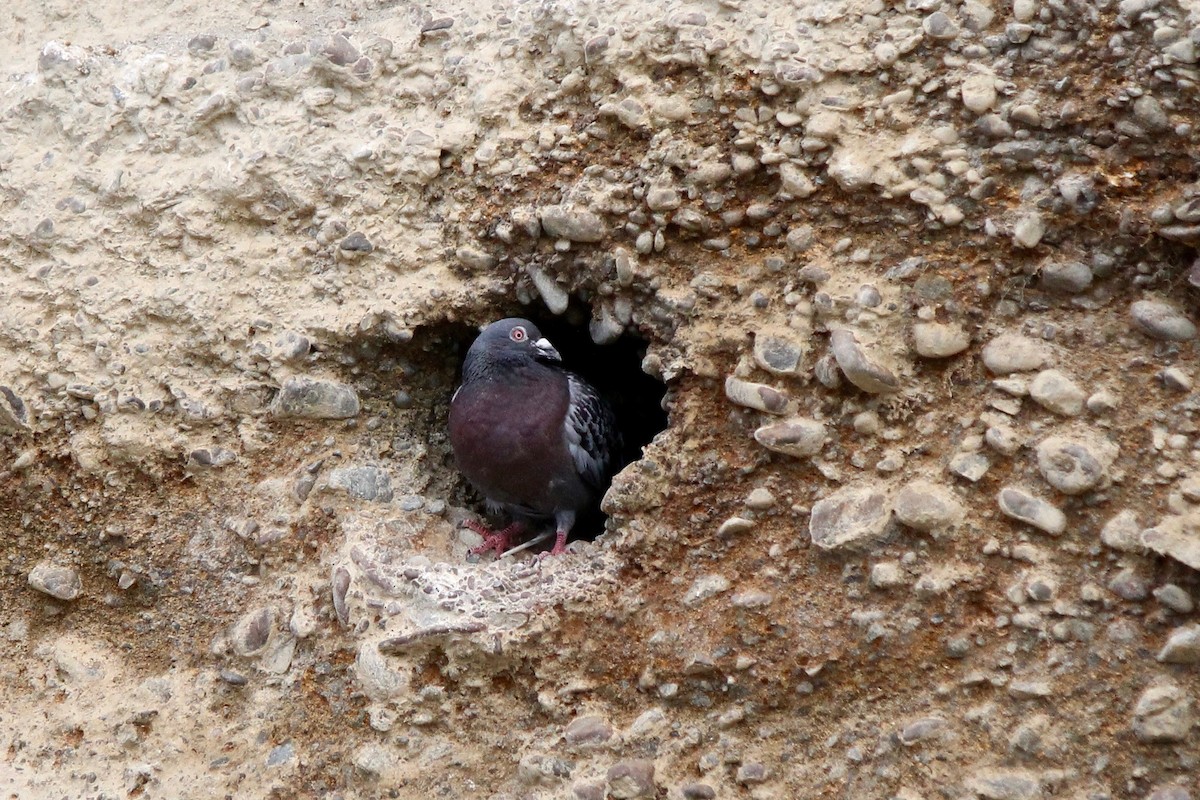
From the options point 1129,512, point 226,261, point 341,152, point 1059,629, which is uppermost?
point 341,152

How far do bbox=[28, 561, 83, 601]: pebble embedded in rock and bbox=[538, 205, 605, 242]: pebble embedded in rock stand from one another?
2.45 m

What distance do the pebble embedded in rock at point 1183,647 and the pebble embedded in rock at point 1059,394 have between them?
2.28 feet

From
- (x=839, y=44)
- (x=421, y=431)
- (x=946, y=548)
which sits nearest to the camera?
(x=946, y=548)

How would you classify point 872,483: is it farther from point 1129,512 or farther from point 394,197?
point 394,197

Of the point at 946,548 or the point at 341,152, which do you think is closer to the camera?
the point at 946,548

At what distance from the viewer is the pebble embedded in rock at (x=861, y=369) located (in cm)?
350

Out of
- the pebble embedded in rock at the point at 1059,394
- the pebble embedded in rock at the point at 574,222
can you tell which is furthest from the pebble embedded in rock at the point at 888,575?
the pebble embedded in rock at the point at 574,222

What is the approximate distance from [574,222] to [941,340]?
4.80 ft

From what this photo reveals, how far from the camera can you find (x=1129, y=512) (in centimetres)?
314

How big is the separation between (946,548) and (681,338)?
4.02 feet

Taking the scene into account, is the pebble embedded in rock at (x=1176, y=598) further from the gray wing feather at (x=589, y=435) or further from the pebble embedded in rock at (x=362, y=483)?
the pebble embedded in rock at (x=362, y=483)

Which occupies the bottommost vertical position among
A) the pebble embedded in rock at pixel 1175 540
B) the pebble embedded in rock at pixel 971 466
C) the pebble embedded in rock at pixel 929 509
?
the pebble embedded in rock at pixel 929 509

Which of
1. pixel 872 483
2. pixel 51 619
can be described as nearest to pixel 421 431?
pixel 51 619

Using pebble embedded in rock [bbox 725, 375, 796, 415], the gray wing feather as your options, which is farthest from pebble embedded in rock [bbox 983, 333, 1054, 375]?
the gray wing feather
